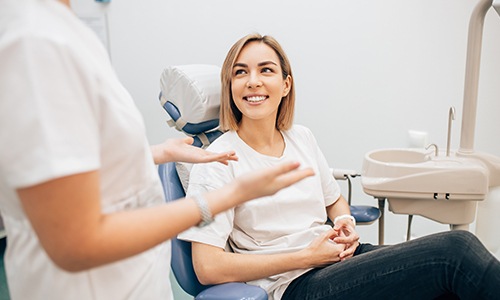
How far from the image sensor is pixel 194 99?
4.77 feet

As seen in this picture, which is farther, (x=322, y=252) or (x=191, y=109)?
(x=191, y=109)

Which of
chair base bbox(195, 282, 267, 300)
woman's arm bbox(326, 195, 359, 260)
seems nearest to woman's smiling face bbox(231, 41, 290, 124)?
woman's arm bbox(326, 195, 359, 260)

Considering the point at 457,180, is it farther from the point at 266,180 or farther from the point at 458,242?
the point at 266,180

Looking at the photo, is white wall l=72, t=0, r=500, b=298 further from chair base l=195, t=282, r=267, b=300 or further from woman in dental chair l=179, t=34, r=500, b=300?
chair base l=195, t=282, r=267, b=300

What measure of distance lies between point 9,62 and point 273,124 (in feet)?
3.41

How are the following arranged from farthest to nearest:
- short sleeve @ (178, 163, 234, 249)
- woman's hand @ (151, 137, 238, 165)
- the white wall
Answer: the white wall → short sleeve @ (178, 163, 234, 249) → woman's hand @ (151, 137, 238, 165)

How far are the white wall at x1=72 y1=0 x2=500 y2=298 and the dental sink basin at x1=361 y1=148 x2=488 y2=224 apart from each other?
21.2 inches

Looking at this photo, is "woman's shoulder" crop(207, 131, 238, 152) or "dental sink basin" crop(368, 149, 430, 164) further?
"dental sink basin" crop(368, 149, 430, 164)

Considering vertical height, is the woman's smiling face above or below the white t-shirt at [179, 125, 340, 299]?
above

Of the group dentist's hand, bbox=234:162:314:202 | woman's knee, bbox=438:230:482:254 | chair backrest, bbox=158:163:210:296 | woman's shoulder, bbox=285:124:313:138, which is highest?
dentist's hand, bbox=234:162:314:202

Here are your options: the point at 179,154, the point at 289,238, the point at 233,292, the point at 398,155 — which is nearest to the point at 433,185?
the point at 398,155

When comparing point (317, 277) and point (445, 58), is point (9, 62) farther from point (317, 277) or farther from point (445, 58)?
point (445, 58)

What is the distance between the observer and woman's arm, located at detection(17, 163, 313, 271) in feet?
1.56

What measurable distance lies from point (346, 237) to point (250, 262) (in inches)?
13.6
